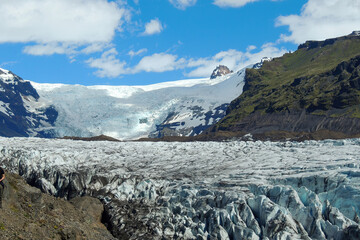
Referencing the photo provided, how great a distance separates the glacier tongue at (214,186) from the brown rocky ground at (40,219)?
3.85 m

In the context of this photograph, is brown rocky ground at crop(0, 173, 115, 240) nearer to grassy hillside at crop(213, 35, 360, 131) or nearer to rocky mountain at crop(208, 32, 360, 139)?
rocky mountain at crop(208, 32, 360, 139)

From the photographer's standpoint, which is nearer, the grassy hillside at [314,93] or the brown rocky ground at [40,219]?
the brown rocky ground at [40,219]

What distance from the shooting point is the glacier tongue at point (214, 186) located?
101 feet

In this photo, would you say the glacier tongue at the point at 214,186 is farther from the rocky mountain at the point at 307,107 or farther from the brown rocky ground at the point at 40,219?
the rocky mountain at the point at 307,107

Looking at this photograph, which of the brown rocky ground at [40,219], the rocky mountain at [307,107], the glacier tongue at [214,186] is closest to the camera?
the brown rocky ground at [40,219]

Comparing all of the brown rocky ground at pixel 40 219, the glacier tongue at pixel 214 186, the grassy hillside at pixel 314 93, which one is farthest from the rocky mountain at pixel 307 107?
the brown rocky ground at pixel 40 219

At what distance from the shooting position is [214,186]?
3725 centimetres

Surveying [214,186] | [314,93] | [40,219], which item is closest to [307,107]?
[314,93]

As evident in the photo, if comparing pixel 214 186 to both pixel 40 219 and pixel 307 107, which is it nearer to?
pixel 40 219

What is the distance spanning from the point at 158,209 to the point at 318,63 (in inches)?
6668

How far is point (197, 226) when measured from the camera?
3228 cm

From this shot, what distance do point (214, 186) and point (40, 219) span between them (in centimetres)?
1525

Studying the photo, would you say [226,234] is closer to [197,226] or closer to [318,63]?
[197,226]

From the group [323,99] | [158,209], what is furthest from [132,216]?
[323,99]
